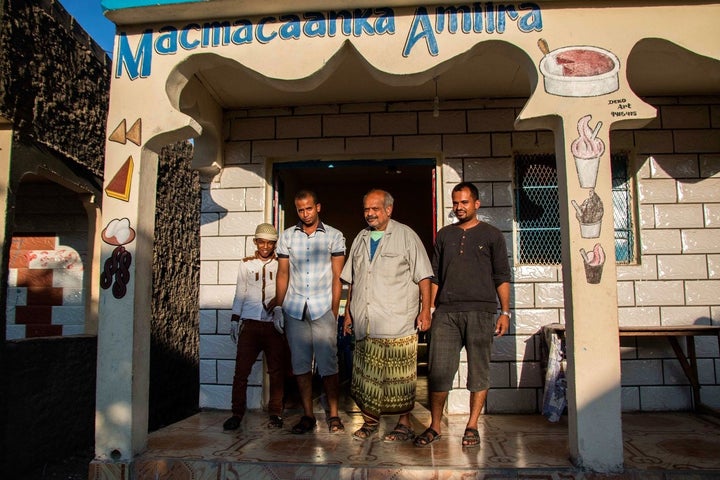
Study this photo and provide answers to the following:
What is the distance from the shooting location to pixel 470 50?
359cm

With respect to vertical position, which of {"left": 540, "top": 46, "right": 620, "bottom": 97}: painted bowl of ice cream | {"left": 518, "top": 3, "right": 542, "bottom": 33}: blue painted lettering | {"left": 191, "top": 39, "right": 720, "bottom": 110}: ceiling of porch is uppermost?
{"left": 191, "top": 39, "right": 720, "bottom": 110}: ceiling of porch

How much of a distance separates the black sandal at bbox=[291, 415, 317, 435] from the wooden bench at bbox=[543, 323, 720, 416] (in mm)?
2027

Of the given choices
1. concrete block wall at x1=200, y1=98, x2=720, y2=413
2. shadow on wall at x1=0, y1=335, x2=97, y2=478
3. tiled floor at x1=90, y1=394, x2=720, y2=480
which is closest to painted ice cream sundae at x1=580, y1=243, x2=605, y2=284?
tiled floor at x1=90, y1=394, x2=720, y2=480

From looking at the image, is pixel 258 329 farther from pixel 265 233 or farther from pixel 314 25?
pixel 314 25

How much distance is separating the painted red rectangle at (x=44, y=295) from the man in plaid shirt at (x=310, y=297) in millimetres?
3609

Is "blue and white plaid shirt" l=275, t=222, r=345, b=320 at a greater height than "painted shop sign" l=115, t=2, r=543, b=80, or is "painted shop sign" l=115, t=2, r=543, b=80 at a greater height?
"painted shop sign" l=115, t=2, r=543, b=80

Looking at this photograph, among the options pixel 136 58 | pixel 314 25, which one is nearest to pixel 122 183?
pixel 136 58

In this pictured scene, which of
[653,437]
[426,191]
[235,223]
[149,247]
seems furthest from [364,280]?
[426,191]

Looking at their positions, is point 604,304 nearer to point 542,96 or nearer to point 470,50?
point 542,96

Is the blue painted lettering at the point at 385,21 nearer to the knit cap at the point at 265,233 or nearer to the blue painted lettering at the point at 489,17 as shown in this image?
the blue painted lettering at the point at 489,17

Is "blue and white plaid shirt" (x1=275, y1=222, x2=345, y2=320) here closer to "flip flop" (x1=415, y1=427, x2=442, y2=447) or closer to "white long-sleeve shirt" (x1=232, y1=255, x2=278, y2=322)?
"white long-sleeve shirt" (x1=232, y1=255, x2=278, y2=322)

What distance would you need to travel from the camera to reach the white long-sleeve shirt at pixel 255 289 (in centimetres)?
446

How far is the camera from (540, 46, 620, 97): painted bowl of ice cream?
3420 millimetres

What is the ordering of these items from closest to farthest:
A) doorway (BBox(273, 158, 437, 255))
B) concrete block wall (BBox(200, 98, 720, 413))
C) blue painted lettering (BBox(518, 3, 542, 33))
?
1. blue painted lettering (BBox(518, 3, 542, 33))
2. concrete block wall (BBox(200, 98, 720, 413))
3. doorway (BBox(273, 158, 437, 255))
